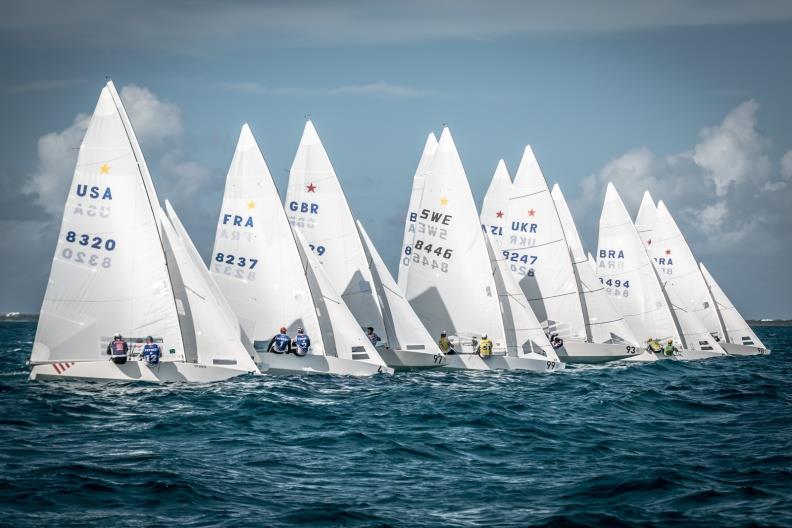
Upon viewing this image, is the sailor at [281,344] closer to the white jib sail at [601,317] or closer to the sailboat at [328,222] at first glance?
the sailboat at [328,222]

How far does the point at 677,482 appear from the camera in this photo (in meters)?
16.0

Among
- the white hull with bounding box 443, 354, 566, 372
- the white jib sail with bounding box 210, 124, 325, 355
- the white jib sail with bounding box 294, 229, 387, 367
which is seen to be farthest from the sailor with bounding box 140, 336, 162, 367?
the white hull with bounding box 443, 354, 566, 372

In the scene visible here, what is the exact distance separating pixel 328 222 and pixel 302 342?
285 inches

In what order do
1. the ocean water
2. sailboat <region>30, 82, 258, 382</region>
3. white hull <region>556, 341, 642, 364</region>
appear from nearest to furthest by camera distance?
the ocean water < sailboat <region>30, 82, 258, 382</region> < white hull <region>556, 341, 642, 364</region>

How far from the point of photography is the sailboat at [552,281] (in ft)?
150

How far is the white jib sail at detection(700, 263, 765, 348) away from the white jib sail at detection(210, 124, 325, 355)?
33510mm

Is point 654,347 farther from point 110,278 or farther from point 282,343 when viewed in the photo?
point 110,278

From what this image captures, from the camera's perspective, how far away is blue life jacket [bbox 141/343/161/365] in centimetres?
2769

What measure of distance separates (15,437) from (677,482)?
41.9 ft

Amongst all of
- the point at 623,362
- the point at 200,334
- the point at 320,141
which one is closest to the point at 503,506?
the point at 200,334

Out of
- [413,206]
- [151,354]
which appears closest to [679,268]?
[413,206]

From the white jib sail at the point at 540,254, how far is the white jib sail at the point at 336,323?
14.0 meters

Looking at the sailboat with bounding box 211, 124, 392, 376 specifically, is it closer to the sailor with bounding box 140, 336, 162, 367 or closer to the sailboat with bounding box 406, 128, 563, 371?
the sailor with bounding box 140, 336, 162, 367

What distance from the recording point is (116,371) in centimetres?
2764
